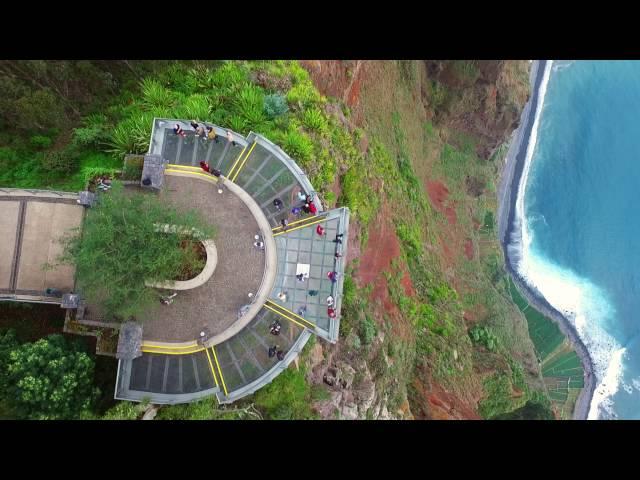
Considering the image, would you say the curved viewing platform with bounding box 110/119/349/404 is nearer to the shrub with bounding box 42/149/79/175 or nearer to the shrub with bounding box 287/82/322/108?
the shrub with bounding box 287/82/322/108

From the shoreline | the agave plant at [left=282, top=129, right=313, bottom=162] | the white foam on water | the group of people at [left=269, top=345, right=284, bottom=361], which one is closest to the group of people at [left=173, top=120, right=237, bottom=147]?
the agave plant at [left=282, top=129, right=313, bottom=162]

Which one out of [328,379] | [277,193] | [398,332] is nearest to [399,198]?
[398,332]

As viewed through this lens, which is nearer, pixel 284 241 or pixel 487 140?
pixel 284 241

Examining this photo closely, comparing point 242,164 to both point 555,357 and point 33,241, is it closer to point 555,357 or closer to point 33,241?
point 33,241

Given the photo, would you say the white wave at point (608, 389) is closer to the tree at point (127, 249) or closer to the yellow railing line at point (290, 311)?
the yellow railing line at point (290, 311)

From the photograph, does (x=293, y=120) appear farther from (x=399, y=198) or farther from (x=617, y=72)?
(x=617, y=72)

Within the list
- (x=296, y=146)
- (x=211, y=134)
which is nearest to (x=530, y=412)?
(x=296, y=146)
